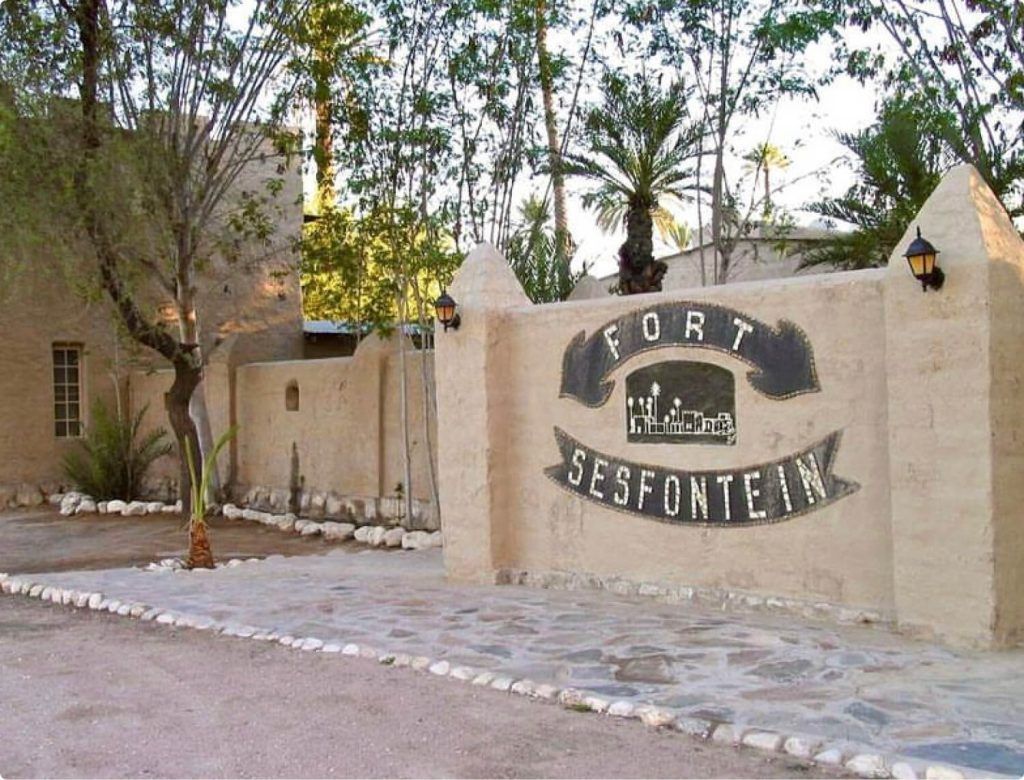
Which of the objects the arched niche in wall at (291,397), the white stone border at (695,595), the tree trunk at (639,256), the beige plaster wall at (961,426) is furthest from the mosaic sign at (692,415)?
the arched niche in wall at (291,397)

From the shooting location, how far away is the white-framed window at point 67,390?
2095 centimetres

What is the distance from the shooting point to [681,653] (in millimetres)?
7016

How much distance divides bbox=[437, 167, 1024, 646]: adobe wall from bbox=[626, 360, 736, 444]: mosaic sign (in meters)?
0.02

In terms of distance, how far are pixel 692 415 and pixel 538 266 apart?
6393 mm

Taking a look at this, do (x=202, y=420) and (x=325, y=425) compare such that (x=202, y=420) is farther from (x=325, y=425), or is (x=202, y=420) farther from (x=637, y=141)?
(x=637, y=141)

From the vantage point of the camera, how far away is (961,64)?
1203cm

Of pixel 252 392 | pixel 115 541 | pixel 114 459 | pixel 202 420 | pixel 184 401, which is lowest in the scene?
pixel 115 541

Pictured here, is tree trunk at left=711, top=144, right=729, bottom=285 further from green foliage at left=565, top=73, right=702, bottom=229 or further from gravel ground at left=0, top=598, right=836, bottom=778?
gravel ground at left=0, top=598, right=836, bottom=778

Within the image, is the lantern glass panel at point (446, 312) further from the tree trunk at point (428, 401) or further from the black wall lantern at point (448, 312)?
the tree trunk at point (428, 401)

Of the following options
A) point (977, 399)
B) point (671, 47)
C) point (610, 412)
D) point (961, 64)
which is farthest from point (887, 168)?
point (977, 399)

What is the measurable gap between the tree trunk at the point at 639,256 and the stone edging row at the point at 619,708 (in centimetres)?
752

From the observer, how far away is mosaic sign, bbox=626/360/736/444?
8.34 meters

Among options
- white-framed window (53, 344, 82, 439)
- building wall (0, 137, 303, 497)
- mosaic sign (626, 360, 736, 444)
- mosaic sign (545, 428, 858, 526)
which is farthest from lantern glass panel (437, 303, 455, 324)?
white-framed window (53, 344, 82, 439)

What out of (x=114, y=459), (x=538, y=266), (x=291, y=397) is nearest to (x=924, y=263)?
(x=538, y=266)
